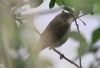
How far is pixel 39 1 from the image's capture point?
0.48 meters

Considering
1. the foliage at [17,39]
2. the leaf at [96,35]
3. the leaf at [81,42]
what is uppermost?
the leaf at [96,35]

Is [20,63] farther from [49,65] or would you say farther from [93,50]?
[93,50]

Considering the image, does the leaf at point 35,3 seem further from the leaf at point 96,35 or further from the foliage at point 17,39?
the leaf at point 96,35

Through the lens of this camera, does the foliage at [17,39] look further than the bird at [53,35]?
No

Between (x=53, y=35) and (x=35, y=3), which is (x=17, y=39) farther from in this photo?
(x=53, y=35)

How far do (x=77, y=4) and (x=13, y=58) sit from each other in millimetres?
126

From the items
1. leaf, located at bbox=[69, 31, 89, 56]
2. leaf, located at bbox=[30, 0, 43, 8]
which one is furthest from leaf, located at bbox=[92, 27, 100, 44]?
leaf, located at bbox=[30, 0, 43, 8]

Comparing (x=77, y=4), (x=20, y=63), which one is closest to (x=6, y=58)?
(x=20, y=63)

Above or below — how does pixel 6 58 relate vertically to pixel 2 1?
below

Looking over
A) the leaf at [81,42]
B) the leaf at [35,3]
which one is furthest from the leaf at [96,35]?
the leaf at [35,3]

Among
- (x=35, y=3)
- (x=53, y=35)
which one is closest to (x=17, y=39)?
(x=35, y=3)

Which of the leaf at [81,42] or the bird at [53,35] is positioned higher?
the bird at [53,35]

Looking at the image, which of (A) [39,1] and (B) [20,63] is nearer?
(B) [20,63]

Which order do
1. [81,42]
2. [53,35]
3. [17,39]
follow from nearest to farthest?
[17,39]
[81,42]
[53,35]
